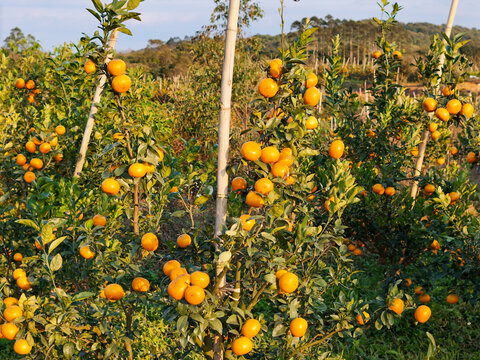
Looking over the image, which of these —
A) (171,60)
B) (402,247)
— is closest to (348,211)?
(402,247)

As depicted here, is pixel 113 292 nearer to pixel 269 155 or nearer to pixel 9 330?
pixel 9 330

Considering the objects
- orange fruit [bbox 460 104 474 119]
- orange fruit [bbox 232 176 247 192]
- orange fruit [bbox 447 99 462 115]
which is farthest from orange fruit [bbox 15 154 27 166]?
orange fruit [bbox 460 104 474 119]

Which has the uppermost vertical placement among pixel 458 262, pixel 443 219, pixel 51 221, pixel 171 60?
pixel 171 60

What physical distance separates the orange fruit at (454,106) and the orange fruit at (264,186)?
205cm

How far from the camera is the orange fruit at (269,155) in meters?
1.42

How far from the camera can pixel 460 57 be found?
2.74 meters

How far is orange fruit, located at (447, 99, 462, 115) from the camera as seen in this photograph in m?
2.75

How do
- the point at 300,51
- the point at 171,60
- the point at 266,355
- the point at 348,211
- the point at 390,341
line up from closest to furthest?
the point at 300,51, the point at 266,355, the point at 390,341, the point at 348,211, the point at 171,60

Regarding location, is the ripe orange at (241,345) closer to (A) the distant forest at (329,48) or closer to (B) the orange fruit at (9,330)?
(B) the orange fruit at (9,330)

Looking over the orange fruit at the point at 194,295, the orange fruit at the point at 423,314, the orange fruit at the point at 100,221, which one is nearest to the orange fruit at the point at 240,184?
the orange fruit at the point at 194,295

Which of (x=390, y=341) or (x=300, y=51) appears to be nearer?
(x=300, y=51)

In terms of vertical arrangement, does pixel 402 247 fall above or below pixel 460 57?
below

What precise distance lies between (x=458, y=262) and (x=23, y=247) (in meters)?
3.04

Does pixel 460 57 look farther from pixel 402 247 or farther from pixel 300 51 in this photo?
pixel 300 51
